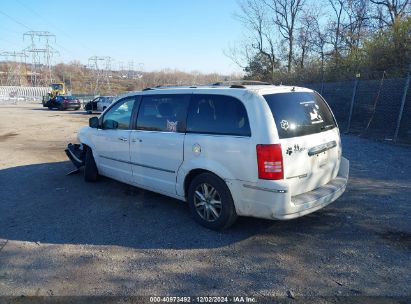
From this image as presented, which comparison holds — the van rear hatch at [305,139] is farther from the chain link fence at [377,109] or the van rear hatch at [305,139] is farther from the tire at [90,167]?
the chain link fence at [377,109]

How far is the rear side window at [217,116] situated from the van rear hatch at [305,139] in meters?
0.36

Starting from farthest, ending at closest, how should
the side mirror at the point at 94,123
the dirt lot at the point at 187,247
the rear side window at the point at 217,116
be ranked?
the side mirror at the point at 94,123 < the rear side window at the point at 217,116 < the dirt lot at the point at 187,247

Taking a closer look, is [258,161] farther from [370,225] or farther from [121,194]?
[121,194]

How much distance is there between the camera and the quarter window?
5.54 meters

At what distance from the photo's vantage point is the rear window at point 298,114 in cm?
386

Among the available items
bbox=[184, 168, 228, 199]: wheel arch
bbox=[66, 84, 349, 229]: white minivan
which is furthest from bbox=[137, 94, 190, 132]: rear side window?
bbox=[184, 168, 228, 199]: wheel arch

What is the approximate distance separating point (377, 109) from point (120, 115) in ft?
33.8

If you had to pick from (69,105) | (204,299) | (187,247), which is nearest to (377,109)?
(187,247)

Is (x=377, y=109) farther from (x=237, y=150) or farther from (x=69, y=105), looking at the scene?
(x=69, y=105)

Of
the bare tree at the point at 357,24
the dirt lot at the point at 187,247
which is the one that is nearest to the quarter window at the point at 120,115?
the dirt lot at the point at 187,247

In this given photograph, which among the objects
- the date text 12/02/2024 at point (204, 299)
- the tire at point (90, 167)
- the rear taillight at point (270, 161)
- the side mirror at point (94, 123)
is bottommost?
the date text 12/02/2024 at point (204, 299)

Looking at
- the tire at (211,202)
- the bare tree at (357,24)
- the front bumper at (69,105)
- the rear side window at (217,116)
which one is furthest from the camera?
the front bumper at (69,105)

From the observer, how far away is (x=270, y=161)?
145 inches

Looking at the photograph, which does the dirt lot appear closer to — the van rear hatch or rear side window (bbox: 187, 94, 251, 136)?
the van rear hatch
